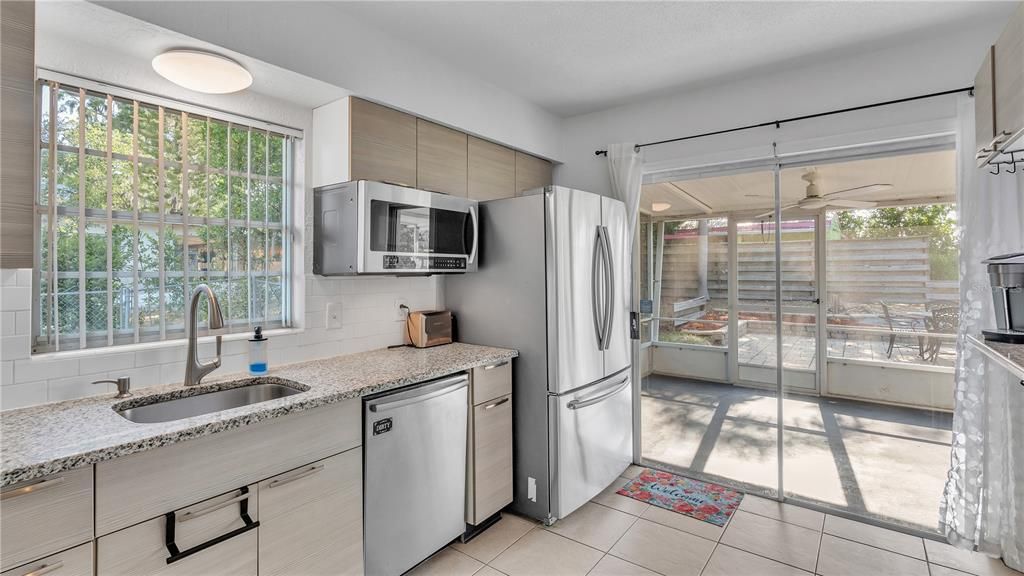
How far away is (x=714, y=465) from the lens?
312cm

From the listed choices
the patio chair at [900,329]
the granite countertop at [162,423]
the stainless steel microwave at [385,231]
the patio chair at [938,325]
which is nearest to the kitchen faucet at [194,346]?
the granite countertop at [162,423]

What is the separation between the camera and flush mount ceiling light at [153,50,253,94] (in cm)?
178

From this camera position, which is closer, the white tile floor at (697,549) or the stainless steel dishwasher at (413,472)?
the stainless steel dishwasher at (413,472)

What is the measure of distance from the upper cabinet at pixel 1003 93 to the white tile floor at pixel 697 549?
186 cm

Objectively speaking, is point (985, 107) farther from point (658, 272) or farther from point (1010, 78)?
point (658, 272)

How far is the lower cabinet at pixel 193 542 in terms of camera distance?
51.0 inches

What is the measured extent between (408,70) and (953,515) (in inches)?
141

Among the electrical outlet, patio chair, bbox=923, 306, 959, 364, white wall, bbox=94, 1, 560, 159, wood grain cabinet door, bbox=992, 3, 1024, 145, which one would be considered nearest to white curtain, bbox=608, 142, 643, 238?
white wall, bbox=94, 1, 560, 159

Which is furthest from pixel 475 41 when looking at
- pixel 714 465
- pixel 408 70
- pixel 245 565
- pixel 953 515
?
pixel 953 515

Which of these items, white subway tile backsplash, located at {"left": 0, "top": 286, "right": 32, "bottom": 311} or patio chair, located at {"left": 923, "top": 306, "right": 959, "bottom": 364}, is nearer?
white subway tile backsplash, located at {"left": 0, "top": 286, "right": 32, "bottom": 311}

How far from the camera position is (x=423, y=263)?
2463 mm

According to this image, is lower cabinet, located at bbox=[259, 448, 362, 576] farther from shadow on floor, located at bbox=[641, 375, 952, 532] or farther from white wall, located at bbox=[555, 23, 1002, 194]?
white wall, located at bbox=[555, 23, 1002, 194]

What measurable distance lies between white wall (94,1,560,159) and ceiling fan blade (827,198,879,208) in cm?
198

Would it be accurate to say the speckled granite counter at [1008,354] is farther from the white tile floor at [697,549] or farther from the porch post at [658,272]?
the porch post at [658,272]
